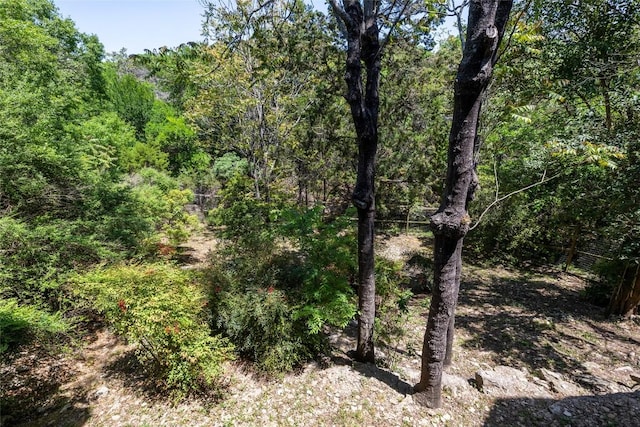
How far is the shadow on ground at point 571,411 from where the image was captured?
286 centimetres

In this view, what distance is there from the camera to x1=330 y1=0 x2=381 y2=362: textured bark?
3.03 m

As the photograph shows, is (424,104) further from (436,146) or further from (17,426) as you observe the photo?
(17,426)

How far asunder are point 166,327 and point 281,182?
7.04m

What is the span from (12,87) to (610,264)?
39.5 ft

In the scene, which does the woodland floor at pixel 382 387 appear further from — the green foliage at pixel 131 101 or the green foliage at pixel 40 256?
the green foliage at pixel 131 101

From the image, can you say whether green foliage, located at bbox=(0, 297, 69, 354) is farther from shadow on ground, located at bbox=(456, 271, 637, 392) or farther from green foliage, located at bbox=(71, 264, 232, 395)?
shadow on ground, located at bbox=(456, 271, 637, 392)

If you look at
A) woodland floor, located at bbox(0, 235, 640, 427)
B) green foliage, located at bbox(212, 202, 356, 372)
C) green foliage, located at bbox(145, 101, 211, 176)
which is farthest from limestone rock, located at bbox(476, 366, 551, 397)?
green foliage, located at bbox(145, 101, 211, 176)

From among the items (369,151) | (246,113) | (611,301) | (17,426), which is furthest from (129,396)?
(611,301)

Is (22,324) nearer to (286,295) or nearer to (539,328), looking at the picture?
(286,295)

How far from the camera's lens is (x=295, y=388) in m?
3.43

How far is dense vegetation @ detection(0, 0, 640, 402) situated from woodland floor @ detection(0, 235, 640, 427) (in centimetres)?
37

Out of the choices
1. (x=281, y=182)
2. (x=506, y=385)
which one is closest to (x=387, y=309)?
(x=506, y=385)

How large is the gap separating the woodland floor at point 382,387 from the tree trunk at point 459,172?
531mm

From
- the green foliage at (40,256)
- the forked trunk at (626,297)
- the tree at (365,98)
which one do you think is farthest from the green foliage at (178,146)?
A: the forked trunk at (626,297)
